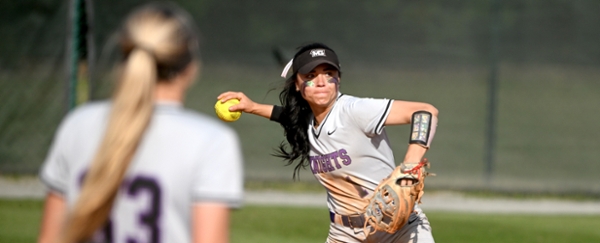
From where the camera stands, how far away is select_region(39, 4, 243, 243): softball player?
190 cm

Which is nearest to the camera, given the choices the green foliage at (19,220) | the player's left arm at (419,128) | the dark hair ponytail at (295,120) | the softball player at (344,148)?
the player's left arm at (419,128)

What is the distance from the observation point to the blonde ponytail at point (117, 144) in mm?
1887

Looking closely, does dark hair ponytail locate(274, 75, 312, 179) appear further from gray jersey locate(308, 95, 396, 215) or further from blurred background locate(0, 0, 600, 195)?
blurred background locate(0, 0, 600, 195)

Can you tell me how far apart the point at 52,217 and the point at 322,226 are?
234 inches

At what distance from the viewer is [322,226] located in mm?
7922

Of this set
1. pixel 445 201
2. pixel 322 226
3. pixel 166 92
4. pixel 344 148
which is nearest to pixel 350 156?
pixel 344 148

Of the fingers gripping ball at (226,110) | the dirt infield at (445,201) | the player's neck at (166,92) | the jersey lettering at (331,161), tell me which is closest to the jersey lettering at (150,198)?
the player's neck at (166,92)

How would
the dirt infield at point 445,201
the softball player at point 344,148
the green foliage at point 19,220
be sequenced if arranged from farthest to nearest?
the dirt infield at point 445,201 → the green foliage at point 19,220 → the softball player at point 344,148

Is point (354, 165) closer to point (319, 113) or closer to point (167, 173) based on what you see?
point (319, 113)

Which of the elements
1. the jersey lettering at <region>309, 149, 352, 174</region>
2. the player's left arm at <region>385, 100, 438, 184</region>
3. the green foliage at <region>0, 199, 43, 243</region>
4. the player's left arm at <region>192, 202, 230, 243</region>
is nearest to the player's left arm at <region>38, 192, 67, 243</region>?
the player's left arm at <region>192, 202, 230, 243</region>

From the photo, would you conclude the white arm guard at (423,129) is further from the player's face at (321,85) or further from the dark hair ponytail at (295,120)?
the dark hair ponytail at (295,120)

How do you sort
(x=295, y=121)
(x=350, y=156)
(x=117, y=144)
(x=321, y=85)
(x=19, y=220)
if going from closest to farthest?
1. (x=117, y=144)
2. (x=350, y=156)
3. (x=321, y=85)
4. (x=295, y=121)
5. (x=19, y=220)

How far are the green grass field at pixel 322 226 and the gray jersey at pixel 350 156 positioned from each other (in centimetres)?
303

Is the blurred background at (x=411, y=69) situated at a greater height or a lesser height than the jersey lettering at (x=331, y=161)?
greater
